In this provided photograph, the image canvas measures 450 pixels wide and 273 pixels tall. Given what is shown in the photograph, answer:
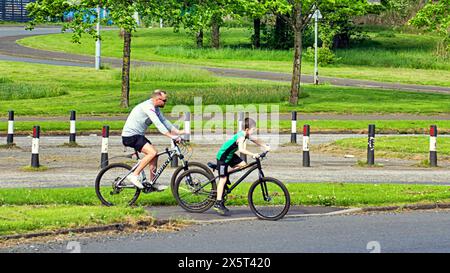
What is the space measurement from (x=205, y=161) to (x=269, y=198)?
8.59 meters

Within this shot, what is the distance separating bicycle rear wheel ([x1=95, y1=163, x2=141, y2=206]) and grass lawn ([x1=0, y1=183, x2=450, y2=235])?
18 centimetres

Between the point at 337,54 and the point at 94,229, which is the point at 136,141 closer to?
the point at 94,229

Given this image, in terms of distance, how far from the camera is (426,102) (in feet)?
138

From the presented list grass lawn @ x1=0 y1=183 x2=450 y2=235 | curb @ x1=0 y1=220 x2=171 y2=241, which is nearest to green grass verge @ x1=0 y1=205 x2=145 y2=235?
grass lawn @ x1=0 y1=183 x2=450 y2=235

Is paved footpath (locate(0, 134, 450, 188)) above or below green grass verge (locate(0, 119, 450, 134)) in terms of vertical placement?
below

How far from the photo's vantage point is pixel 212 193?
15.5 metres

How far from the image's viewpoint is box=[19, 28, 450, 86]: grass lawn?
59.9 metres

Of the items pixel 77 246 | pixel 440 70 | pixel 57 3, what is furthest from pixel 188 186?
pixel 440 70

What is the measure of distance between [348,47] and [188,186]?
5865cm

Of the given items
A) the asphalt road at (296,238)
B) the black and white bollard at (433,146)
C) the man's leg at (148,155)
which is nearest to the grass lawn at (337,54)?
the black and white bollard at (433,146)

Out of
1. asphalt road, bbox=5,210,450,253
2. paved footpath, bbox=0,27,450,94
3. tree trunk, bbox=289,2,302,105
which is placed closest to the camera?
asphalt road, bbox=5,210,450,253

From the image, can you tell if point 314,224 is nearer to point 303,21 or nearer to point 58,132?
point 58,132

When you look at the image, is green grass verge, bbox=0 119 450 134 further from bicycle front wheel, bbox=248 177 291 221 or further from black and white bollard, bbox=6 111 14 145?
bicycle front wheel, bbox=248 177 291 221
